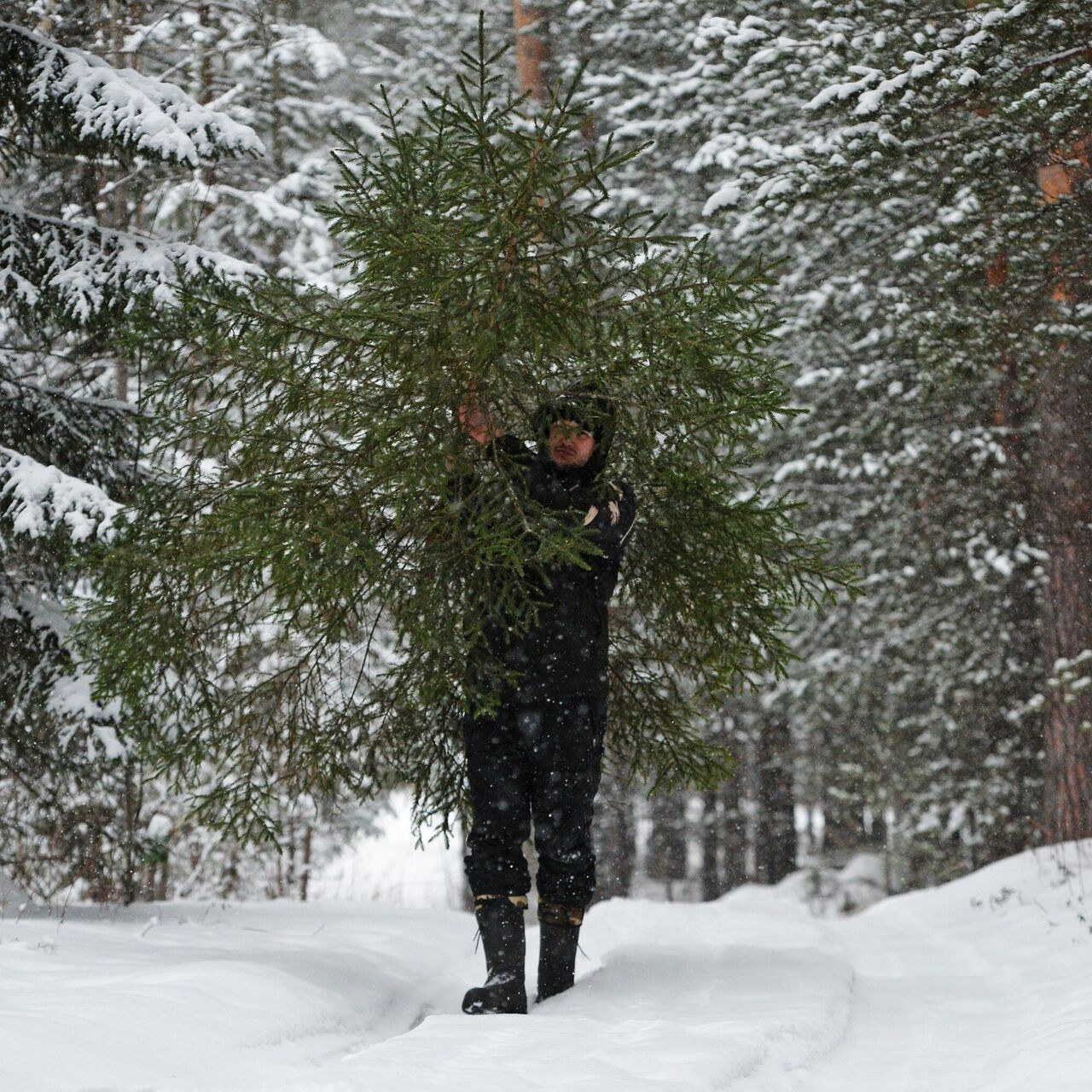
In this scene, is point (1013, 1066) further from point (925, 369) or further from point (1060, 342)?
point (925, 369)

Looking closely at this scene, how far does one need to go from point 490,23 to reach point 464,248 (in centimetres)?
1399

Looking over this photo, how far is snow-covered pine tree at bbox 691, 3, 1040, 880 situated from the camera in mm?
9922

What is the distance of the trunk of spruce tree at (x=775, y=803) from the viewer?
2069 cm

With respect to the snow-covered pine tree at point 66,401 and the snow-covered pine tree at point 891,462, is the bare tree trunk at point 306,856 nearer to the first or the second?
the snow-covered pine tree at point 66,401

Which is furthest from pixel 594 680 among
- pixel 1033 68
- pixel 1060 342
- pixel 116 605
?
pixel 1060 342

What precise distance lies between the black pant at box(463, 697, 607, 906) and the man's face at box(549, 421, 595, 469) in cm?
95

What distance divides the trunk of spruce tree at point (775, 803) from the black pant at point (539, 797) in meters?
16.1

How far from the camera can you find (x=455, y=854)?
125 ft

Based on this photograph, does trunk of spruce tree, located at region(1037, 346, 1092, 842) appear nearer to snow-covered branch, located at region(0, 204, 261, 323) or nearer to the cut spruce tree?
the cut spruce tree

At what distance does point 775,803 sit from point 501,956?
1823 cm

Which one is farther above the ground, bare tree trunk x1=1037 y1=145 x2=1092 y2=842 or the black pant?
bare tree trunk x1=1037 y1=145 x2=1092 y2=842

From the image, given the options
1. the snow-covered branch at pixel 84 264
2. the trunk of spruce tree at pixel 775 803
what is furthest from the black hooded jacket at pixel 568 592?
the trunk of spruce tree at pixel 775 803

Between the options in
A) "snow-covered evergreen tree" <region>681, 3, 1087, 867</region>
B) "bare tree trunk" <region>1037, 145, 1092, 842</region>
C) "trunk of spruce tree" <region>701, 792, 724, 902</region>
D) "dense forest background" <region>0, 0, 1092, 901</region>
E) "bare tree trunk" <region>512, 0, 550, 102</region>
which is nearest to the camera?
"dense forest background" <region>0, 0, 1092, 901</region>

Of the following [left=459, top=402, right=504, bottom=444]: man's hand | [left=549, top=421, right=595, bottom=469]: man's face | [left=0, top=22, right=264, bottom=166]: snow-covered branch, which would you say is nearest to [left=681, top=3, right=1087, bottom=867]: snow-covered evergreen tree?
[left=0, top=22, right=264, bottom=166]: snow-covered branch
